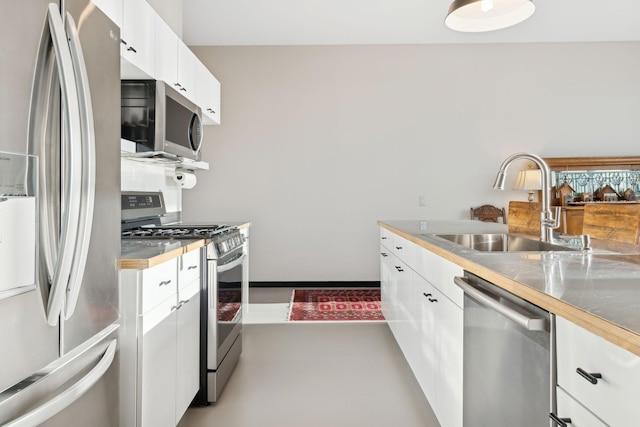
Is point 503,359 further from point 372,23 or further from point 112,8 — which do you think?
point 372,23

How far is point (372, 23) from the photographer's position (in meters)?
4.65

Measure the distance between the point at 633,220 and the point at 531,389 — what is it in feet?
4.33

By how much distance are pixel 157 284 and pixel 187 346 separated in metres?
0.51

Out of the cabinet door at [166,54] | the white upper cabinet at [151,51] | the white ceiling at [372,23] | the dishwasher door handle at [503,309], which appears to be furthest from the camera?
the white ceiling at [372,23]

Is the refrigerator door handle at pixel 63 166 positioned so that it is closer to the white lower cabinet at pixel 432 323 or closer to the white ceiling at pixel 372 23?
the white lower cabinet at pixel 432 323

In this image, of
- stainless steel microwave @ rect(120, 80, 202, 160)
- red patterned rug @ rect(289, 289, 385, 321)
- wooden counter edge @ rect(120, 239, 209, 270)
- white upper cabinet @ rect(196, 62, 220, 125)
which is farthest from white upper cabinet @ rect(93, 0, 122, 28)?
red patterned rug @ rect(289, 289, 385, 321)

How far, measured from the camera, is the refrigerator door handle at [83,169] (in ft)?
3.46

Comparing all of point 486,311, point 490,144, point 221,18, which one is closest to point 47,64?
point 486,311

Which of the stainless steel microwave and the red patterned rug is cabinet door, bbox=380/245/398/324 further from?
the stainless steel microwave

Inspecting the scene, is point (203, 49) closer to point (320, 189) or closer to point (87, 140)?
point (320, 189)

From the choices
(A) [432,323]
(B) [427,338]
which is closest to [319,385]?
(B) [427,338]

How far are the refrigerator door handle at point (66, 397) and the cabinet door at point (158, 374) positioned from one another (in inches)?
9.5

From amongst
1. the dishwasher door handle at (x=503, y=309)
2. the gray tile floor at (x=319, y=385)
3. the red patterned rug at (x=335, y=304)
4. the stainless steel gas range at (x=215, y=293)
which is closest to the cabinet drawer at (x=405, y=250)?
the gray tile floor at (x=319, y=385)

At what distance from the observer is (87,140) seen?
3.61 feet
